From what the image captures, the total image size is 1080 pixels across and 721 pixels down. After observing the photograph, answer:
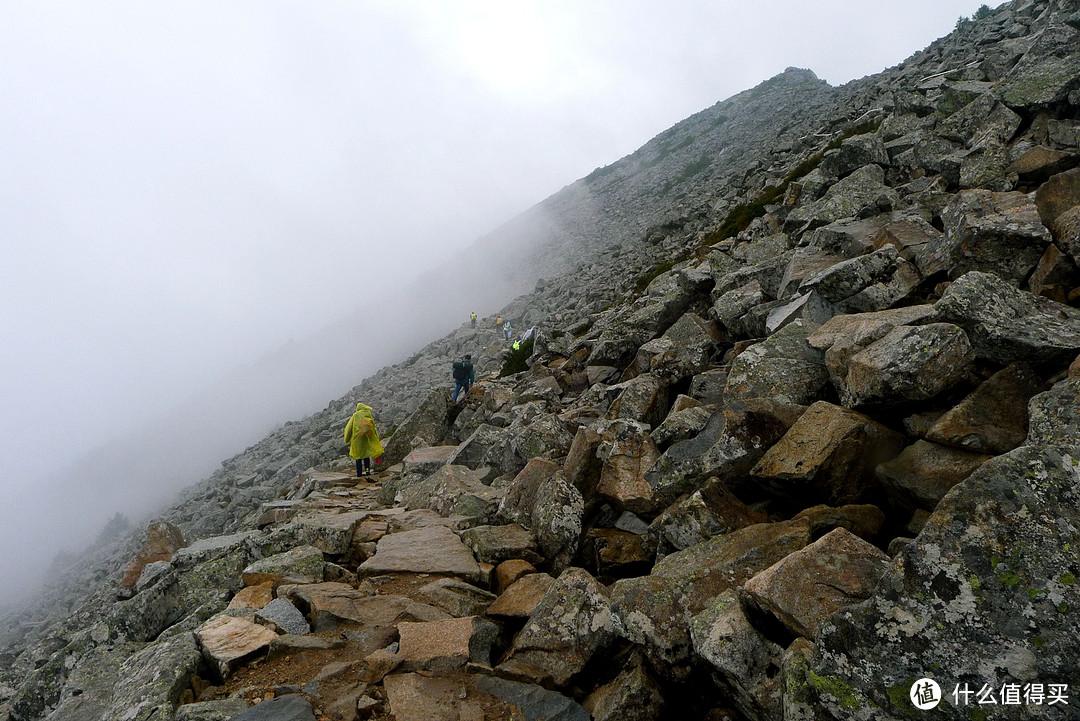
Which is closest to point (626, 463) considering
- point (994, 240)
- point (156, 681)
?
point (994, 240)

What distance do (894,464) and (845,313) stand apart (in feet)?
13.4

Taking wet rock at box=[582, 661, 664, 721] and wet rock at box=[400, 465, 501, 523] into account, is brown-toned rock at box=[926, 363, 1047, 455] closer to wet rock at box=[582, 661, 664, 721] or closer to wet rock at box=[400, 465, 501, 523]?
wet rock at box=[582, 661, 664, 721]

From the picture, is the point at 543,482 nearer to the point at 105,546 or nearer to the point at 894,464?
the point at 894,464

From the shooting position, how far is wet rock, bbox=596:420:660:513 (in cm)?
811

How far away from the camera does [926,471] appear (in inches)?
221

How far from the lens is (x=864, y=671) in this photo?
3.63 meters

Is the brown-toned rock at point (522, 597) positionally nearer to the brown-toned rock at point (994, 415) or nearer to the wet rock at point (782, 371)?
the wet rock at point (782, 371)

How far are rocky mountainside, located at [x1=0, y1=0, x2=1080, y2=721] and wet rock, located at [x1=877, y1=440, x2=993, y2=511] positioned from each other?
0.10 ft

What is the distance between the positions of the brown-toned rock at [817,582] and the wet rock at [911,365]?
2288mm

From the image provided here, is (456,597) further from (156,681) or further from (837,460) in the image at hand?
(837,460)

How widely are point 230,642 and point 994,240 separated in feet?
37.4

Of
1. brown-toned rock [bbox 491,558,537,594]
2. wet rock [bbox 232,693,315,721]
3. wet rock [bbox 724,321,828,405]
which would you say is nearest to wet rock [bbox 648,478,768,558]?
wet rock [bbox 724,321,828,405]

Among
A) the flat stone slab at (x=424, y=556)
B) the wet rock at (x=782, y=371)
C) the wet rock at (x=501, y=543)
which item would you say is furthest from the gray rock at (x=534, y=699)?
the wet rock at (x=782, y=371)

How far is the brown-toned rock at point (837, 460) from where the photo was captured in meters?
6.15
